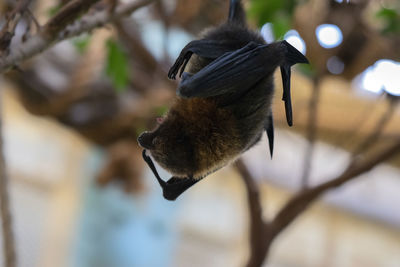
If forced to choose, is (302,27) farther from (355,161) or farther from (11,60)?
(11,60)

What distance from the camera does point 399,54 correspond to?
1954 mm

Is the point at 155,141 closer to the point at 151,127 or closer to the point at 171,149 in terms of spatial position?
the point at 171,149

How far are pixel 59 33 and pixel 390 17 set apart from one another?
1.24 metres

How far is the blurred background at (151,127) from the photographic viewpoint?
187 cm

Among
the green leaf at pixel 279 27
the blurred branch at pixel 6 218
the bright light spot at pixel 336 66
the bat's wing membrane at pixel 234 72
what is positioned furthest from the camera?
the bright light spot at pixel 336 66

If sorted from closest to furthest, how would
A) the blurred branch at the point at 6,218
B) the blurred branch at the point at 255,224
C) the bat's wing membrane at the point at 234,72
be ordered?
the bat's wing membrane at the point at 234,72
the blurred branch at the point at 6,218
the blurred branch at the point at 255,224

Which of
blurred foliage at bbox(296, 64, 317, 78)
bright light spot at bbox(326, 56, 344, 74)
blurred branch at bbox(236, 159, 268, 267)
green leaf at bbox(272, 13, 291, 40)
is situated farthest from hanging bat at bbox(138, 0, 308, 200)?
bright light spot at bbox(326, 56, 344, 74)

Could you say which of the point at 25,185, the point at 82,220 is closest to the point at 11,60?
the point at 82,220

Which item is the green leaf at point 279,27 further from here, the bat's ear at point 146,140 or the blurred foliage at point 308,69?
the bat's ear at point 146,140

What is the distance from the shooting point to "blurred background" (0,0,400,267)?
187 centimetres

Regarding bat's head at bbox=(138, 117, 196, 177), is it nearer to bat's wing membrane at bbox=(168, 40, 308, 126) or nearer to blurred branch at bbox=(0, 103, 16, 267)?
bat's wing membrane at bbox=(168, 40, 308, 126)

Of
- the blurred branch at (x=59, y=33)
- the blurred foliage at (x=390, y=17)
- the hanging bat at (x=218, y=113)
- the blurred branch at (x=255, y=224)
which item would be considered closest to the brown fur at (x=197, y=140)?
the hanging bat at (x=218, y=113)

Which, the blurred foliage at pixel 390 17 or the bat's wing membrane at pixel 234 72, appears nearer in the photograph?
the bat's wing membrane at pixel 234 72

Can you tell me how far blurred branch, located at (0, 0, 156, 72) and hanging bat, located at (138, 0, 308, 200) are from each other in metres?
0.19
